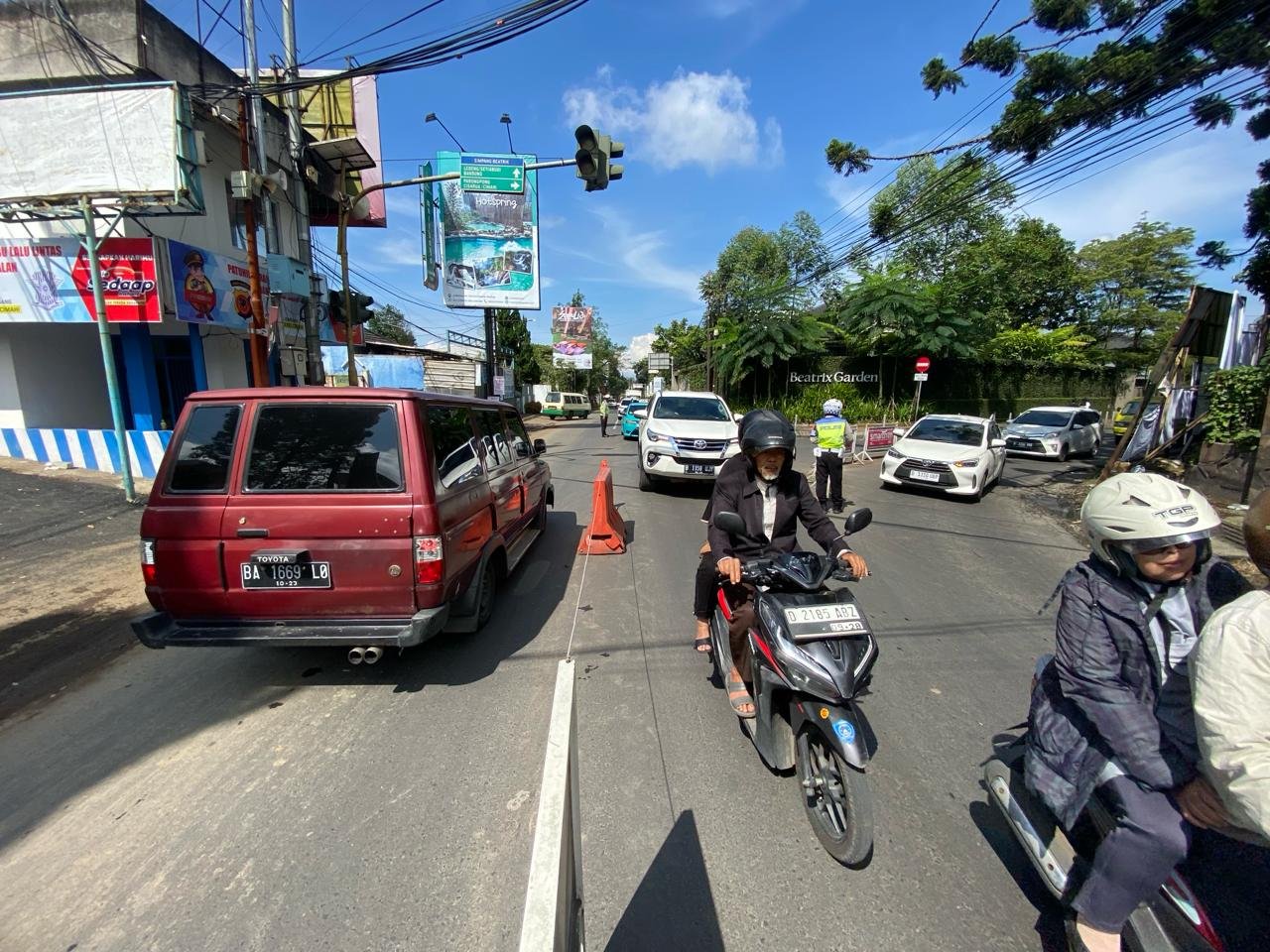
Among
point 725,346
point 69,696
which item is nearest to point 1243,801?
point 69,696

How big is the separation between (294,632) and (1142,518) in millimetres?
3841

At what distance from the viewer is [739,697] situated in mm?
3008

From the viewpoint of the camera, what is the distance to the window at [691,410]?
34.4 ft

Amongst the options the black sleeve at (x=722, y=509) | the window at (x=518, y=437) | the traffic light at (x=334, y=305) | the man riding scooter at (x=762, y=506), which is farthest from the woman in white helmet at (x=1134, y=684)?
the traffic light at (x=334, y=305)

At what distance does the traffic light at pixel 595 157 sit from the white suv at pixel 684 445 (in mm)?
3791

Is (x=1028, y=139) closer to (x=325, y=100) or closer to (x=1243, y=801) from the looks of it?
(x=1243, y=801)

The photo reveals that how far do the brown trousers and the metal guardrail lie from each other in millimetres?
1551

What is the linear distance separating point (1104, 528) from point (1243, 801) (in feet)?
2.34

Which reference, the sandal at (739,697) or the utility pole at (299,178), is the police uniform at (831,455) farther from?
the utility pole at (299,178)

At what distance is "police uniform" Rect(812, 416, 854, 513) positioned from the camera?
8.65 metres

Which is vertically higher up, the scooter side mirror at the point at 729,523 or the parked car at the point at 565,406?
the scooter side mirror at the point at 729,523

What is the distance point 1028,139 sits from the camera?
35.9ft

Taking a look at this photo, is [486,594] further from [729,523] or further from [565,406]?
[565,406]

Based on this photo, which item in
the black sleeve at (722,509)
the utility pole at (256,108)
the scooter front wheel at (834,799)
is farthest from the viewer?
the utility pole at (256,108)
